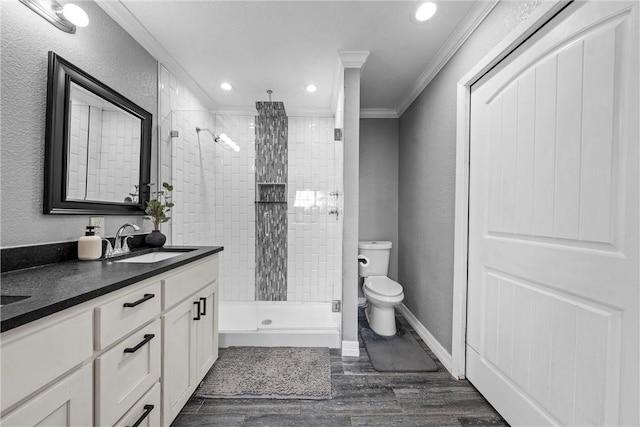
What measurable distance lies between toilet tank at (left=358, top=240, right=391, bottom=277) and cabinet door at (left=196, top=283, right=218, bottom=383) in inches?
61.0

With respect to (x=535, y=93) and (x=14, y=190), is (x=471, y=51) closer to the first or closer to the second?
(x=535, y=93)

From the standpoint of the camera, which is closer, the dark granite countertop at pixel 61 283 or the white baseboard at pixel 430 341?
the dark granite countertop at pixel 61 283

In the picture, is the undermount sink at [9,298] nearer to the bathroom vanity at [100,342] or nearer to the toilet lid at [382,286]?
the bathroom vanity at [100,342]

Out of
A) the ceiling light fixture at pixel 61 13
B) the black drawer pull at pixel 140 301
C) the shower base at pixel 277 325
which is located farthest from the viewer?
the shower base at pixel 277 325

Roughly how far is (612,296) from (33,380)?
178 centimetres

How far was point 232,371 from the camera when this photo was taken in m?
1.87

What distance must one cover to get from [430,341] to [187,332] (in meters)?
1.89

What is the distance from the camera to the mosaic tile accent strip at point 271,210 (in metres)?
2.93

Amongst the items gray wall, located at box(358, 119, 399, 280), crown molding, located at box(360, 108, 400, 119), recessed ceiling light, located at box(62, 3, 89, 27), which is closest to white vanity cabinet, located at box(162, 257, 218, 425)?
recessed ceiling light, located at box(62, 3, 89, 27)

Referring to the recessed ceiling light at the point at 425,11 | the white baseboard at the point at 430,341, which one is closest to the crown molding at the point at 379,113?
the recessed ceiling light at the point at 425,11

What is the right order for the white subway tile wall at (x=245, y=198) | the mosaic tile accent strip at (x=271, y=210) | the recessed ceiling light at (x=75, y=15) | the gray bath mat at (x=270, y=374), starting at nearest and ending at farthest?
the recessed ceiling light at (x=75, y=15) < the gray bath mat at (x=270, y=374) < the white subway tile wall at (x=245, y=198) < the mosaic tile accent strip at (x=271, y=210)

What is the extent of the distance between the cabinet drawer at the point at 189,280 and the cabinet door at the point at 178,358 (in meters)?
0.06

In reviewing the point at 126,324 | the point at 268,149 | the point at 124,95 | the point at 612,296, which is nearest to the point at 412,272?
the point at 612,296

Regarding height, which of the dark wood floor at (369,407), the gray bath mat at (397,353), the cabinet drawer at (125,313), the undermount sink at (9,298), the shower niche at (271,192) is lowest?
the dark wood floor at (369,407)
